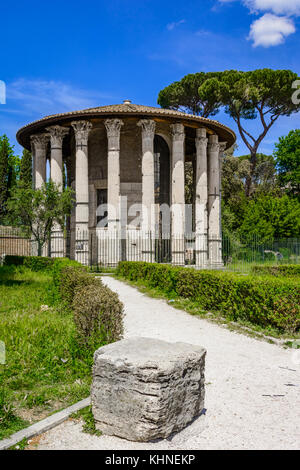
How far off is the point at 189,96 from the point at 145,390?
1262 inches

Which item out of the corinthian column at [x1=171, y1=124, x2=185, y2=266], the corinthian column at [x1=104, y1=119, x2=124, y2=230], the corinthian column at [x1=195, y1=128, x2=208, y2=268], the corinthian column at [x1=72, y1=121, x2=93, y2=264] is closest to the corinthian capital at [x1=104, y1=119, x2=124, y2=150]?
the corinthian column at [x1=104, y1=119, x2=124, y2=230]

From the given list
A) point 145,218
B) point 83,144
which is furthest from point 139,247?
point 83,144

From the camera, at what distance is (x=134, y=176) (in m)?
20.5

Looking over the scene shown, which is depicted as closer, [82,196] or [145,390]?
[145,390]

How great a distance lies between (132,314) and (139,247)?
397 inches

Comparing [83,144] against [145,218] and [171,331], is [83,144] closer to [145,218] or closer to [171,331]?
[145,218]

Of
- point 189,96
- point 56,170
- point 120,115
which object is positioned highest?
point 189,96

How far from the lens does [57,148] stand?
19.5 m

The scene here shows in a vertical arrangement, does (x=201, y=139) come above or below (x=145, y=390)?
A: above

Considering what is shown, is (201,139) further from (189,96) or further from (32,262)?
→ (189,96)

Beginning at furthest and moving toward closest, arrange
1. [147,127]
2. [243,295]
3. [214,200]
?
[214,200] < [147,127] < [243,295]

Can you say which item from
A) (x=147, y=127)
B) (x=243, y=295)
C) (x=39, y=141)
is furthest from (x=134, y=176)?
(x=243, y=295)

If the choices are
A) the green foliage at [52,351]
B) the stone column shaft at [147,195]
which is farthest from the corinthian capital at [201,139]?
the green foliage at [52,351]

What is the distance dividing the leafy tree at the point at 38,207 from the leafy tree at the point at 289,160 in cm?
2099
